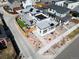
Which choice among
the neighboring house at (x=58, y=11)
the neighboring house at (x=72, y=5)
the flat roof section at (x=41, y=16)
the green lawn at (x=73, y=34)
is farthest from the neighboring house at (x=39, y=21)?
the neighboring house at (x=72, y=5)

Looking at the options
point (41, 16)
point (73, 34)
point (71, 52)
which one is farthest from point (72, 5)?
point (71, 52)

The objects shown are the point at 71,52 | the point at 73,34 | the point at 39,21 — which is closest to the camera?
the point at 71,52

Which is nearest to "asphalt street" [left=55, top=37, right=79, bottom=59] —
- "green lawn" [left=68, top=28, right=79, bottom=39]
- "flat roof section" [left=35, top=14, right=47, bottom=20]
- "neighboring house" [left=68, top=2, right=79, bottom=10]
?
"green lawn" [left=68, top=28, right=79, bottom=39]

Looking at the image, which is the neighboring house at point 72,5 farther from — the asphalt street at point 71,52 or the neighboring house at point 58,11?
the asphalt street at point 71,52

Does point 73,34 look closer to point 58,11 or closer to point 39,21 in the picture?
point 39,21

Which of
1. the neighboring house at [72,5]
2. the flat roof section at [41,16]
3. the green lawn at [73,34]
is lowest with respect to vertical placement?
the green lawn at [73,34]

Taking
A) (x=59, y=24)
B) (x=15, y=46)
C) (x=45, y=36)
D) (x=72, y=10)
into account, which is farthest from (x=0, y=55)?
(x=72, y=10)

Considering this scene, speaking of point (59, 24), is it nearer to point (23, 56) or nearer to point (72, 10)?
point (72, 10)

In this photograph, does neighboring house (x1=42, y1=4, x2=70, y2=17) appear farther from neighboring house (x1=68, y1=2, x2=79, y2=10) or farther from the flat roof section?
neighboring house (x1=68, y1=2, x2=79, y2=10)
